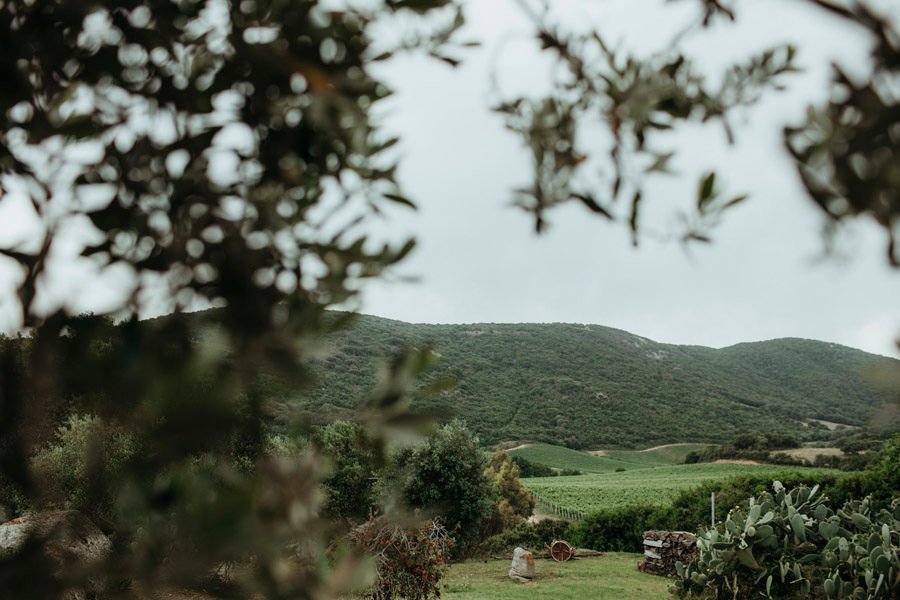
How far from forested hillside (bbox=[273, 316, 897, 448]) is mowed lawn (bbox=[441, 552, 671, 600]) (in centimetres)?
3656

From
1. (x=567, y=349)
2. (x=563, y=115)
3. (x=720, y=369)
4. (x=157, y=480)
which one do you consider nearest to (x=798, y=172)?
(x=563, y=115)

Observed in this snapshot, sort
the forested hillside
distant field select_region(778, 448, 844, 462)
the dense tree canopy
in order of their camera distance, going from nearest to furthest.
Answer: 1. the dense tree canopy
2. distant field select_region(778, 448, 844, 462)
3. the forested hillside

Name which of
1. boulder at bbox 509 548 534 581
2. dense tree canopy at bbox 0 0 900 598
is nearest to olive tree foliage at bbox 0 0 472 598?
dense tree canopy at bbox 0 0 900 598

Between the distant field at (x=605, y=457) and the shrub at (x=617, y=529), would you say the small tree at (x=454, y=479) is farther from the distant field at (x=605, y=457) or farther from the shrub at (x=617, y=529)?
the distant field at (x=605, y=457)

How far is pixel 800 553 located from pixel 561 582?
350 inches

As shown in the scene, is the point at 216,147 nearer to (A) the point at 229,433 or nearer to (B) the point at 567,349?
(A) the point at 229,433

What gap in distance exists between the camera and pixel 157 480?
0.81m

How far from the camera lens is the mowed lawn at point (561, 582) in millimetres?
13898

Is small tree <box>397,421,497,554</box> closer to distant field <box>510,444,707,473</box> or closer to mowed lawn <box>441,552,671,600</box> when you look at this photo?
mowed lawn <box>441,552,671,600</box>

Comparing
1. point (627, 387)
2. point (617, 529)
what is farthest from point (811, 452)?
point (617, 529)

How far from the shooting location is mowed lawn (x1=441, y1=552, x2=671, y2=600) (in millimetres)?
13898

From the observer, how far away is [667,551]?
1708 cm

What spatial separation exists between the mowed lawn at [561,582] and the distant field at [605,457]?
3572cm

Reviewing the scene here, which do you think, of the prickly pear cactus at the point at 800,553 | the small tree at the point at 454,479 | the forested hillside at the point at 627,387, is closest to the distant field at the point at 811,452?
the forested hillside at the point at 627,387
